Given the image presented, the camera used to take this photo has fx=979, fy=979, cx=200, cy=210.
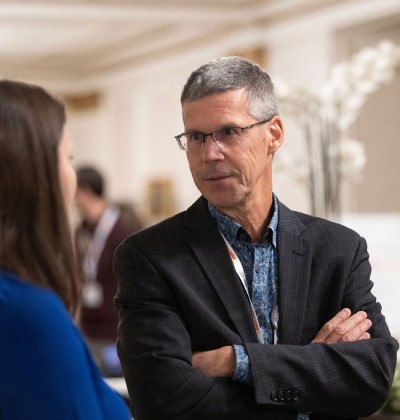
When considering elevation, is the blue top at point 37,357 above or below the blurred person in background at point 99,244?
above

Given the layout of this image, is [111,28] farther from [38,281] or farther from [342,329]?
[38,281]

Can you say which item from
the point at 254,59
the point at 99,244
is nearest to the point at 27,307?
the point at 99,244

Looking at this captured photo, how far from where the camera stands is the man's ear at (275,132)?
2549 mm

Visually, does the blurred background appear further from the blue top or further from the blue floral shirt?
the blue top

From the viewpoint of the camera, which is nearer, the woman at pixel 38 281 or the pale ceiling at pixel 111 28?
the woman at pixel 38 281

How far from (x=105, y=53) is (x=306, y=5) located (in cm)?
509

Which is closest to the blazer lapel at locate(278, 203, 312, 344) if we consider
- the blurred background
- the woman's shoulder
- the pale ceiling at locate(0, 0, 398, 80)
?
the woman's shoulder

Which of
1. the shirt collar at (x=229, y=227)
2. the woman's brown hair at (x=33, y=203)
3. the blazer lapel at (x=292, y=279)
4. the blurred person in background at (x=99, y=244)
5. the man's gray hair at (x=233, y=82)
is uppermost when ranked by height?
the man's gray hair at (x=233, y=82)

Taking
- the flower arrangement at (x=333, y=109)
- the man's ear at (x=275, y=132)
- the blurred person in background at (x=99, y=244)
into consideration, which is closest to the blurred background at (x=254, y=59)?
the flower arrangement at (x=333, y=109)

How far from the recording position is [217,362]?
2.33m

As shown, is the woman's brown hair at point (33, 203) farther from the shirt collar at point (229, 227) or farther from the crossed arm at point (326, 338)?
the shirt collar at point (229, 227)

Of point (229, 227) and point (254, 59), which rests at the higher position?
point (254, 59)

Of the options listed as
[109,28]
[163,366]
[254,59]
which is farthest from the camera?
[109,28]

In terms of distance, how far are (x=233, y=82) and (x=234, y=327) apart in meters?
0.61
